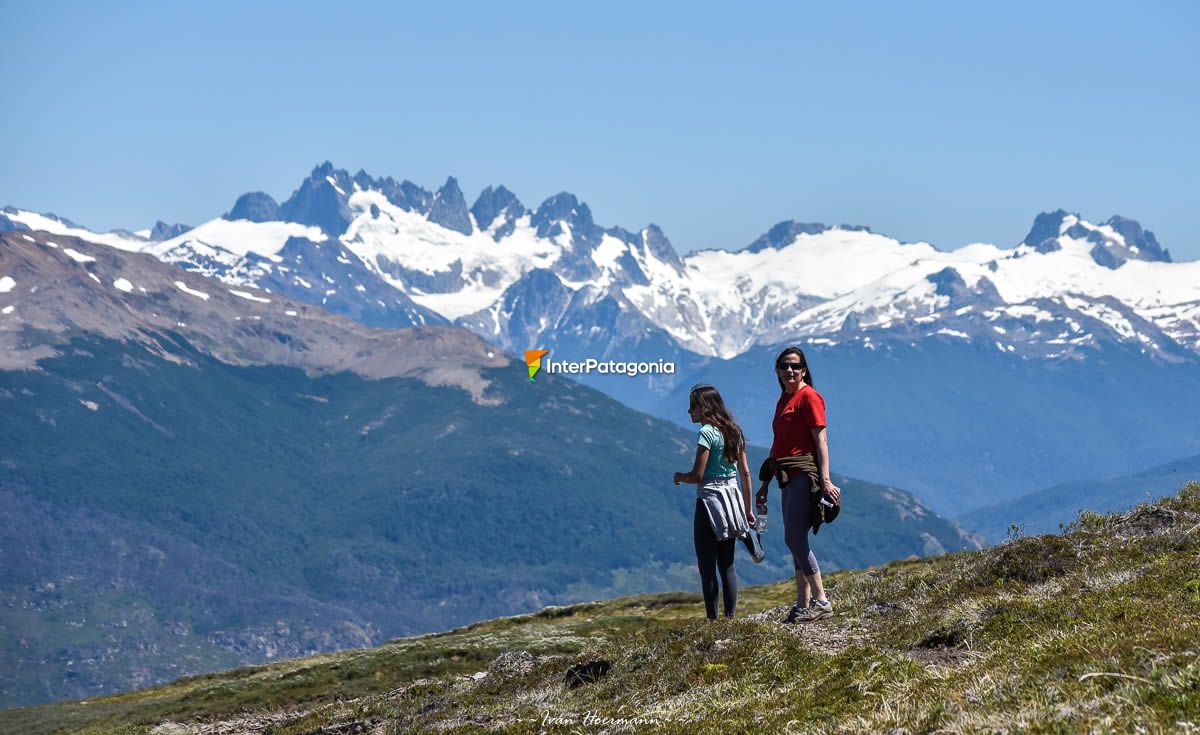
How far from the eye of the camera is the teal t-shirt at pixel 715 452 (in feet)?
85.6

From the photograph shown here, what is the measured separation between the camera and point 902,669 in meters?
19.2

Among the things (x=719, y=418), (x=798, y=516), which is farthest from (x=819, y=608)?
(x=719, y=418)

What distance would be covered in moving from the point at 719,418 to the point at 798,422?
1989 millimetres

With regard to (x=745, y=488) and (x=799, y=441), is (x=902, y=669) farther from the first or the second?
(x=745, y=488)

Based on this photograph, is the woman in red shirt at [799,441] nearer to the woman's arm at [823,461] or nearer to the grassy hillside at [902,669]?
the woman's arm at [823,461]

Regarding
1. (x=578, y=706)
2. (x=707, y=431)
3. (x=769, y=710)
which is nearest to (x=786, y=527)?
(x=707, y=431)

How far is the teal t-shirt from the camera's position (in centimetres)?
2608

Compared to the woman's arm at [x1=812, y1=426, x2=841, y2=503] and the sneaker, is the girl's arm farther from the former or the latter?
the woman's arm at [x1=812, y1=426, x2=841, y2=503]

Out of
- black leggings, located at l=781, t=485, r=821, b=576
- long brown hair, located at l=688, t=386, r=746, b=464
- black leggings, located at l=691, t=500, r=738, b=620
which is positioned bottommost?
black leggings, located at l=691, t=500, r=738, b=620

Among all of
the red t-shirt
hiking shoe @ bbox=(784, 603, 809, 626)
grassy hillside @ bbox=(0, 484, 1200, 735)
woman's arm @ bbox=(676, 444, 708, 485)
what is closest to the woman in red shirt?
the red t-shirt

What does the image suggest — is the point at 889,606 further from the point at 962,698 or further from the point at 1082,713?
the point at 1082,713

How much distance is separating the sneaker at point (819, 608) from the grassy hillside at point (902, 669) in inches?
9.2

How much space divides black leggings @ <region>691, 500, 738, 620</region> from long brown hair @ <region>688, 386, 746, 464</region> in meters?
1.18

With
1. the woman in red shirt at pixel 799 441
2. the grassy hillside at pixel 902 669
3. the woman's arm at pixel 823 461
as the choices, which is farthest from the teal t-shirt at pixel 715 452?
the grassy hillside at pixel 902 669
